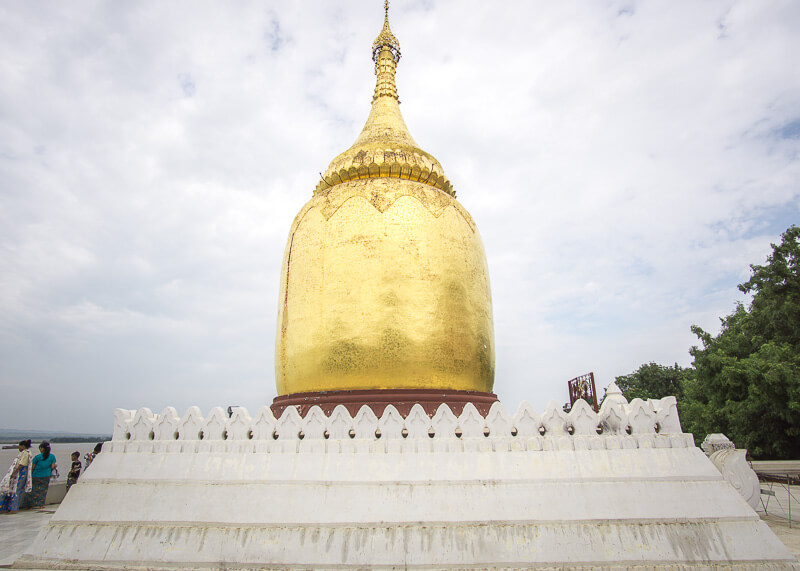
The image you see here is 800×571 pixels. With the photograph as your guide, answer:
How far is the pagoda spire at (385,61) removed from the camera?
35.0ft

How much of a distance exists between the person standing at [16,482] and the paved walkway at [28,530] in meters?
0.29

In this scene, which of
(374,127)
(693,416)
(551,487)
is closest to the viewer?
(551,487)

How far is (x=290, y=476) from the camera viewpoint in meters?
5.70

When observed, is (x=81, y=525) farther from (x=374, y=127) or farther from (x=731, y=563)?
(x=374, y=127)

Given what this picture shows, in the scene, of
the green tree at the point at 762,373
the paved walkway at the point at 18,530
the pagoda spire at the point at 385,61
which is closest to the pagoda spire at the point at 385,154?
the pagoda spire at the point at 385,61

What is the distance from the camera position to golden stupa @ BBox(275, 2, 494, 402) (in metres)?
7.48

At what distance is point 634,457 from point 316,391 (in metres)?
4.57

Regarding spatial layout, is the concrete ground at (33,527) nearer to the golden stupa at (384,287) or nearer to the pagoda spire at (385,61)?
the golden stupa at (384,287)

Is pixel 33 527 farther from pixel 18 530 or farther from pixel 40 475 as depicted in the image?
pixel 40 475

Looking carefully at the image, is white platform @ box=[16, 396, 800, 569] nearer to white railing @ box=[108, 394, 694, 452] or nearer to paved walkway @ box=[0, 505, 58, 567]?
white railing @ box=[108, 394, 694, 452]

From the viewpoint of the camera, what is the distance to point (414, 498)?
545 centimetres

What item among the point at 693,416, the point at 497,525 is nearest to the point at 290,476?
the point at 497,525

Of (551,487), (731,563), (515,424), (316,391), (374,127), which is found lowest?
(731,563)

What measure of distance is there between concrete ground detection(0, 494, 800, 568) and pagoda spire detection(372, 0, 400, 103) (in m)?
9.90
